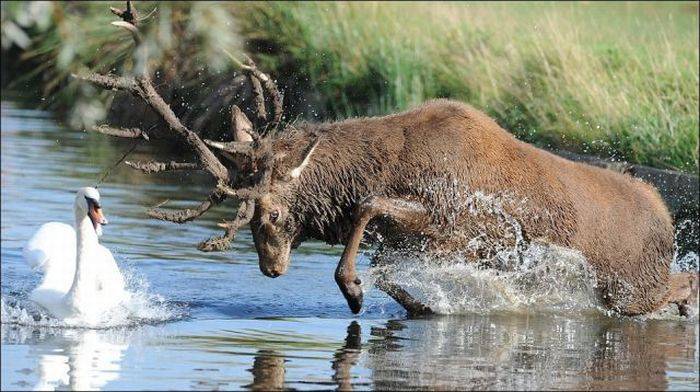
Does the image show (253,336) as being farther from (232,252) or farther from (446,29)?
(446,29)

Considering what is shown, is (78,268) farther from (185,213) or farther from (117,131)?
(117,131)

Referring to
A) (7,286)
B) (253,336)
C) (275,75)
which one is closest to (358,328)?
(253,336)

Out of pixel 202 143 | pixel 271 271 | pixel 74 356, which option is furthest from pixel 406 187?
pixel 74 356

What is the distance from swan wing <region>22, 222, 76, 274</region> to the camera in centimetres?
1049

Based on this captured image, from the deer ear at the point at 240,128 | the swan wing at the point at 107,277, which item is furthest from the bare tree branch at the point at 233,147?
the swan wing at the point at 107,277

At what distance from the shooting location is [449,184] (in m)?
10.3

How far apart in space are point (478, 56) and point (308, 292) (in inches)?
301

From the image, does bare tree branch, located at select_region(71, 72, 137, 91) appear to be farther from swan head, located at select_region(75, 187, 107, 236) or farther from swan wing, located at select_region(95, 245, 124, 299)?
swan wing, located at select_region(95, 245, 124, 299)

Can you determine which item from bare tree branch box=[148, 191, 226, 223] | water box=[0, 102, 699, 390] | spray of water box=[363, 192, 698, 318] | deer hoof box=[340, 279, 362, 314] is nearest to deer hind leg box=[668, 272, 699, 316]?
water box=[0, 102, 699, 390]

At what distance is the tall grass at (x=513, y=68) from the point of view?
16.5 m

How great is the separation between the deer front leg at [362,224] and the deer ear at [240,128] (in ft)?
3.05

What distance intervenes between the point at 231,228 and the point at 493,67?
916cm

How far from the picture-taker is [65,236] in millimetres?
10766

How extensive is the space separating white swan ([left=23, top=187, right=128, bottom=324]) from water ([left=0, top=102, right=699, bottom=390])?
186 mm
